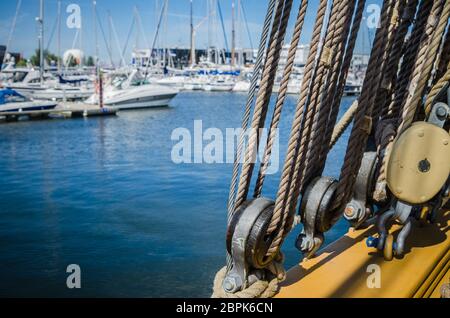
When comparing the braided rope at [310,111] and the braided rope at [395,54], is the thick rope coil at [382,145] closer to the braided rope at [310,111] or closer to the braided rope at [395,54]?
the braided rope at [395,54]

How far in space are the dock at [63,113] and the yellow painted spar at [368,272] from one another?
20.5 metres

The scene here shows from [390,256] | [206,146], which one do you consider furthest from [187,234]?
[206,146]

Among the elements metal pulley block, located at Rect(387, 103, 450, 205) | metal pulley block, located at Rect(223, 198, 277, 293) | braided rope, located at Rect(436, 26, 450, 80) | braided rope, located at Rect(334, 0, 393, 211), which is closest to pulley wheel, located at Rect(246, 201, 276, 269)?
metal pulley block, located at Rect(223, 198, 277, 293)

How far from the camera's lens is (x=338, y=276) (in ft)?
6.24

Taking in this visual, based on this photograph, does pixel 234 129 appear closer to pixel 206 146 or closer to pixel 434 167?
pixel 206 146

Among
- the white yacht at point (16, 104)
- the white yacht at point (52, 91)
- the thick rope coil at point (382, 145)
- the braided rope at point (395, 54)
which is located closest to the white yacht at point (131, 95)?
the white yacht at point (52, 91)

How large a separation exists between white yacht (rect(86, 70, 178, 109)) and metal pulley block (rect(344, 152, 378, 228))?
77.2 feet

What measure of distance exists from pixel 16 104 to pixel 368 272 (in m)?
21.5

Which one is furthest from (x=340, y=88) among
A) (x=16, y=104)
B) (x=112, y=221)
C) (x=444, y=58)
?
(x=16, y=104)

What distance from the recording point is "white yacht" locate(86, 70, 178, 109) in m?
25.0

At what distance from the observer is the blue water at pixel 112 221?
16.5 feet

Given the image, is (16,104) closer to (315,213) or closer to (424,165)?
(315,213)

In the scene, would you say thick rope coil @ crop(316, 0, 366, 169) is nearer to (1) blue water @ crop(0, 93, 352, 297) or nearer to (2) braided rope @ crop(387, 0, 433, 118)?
(2) braided rope @ crop(387, 0, 433, 118)

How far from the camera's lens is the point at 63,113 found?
21.7 m
